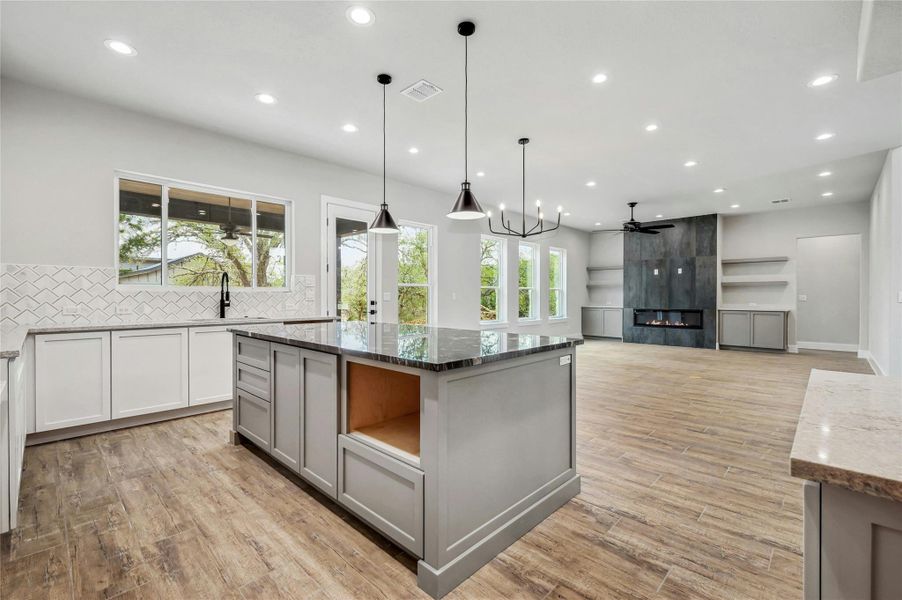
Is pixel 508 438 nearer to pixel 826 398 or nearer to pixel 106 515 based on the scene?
pixel 826 398

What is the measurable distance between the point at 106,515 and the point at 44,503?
45cm

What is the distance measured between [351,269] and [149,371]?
2556mm

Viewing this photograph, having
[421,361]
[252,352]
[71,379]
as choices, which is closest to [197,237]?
[71,379]

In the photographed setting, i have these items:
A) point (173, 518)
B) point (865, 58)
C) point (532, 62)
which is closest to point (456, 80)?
point (532, 62)

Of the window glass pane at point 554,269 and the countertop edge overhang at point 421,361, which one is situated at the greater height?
the window glass pane at point 554,269

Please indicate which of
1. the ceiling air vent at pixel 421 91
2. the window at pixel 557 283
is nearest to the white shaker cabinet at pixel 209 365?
the ceiling air vent at pixel 421 91

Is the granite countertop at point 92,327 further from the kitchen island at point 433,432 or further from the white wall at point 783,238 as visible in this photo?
the white wall at point 783,238

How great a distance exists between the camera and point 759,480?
257 cm

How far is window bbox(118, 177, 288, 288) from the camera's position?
401 centimetres

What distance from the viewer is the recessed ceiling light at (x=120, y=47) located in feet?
9.44

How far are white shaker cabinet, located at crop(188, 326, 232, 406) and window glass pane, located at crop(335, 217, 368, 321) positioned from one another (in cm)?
161

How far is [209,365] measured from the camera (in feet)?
13.2

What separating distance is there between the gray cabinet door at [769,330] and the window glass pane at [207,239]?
31.0 feet

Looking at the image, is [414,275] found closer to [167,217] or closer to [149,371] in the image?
[167,217]
